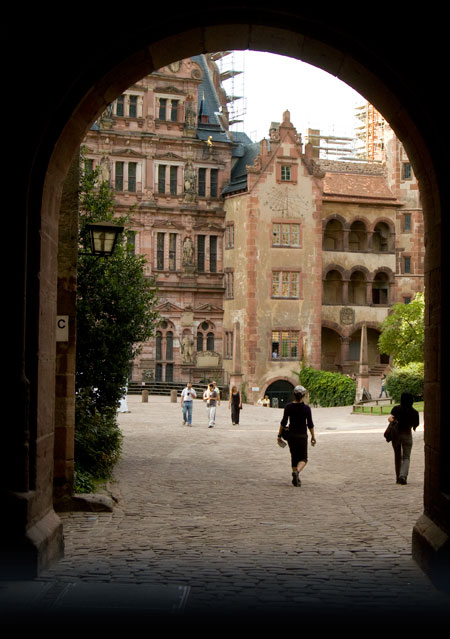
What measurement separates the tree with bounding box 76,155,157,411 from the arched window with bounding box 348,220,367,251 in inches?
1517

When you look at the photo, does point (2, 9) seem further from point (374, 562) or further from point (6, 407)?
point (374, 562)

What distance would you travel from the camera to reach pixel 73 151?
25.5ft

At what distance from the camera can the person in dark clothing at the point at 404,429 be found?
13.6 metres

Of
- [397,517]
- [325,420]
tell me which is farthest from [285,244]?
[397,517]

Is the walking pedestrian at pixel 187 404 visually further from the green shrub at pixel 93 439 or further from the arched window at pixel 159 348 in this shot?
the arched window at pixel 159 348

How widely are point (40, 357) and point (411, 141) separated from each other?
3750 mm

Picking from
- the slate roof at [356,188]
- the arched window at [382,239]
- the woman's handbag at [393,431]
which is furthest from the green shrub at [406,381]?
the woman's handbag at [393,431]

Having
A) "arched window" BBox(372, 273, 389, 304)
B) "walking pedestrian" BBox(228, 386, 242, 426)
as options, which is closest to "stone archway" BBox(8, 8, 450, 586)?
"walking pedestrian" BBox(228, 386, 242, 426)

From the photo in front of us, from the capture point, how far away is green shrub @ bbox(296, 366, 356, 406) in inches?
1740

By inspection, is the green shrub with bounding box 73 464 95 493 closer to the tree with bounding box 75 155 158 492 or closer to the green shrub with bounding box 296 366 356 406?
the tree with bounding box 75 155 158 492

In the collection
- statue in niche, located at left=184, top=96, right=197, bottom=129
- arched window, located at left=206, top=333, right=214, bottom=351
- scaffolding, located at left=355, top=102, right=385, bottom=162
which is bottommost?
arched window, located at left=206, top=333, right=214, bottom=351

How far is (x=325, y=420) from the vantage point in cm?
3325

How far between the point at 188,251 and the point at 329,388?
457 inches

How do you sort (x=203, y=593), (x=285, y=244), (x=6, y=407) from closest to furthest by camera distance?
(x=203, y=593)
(x=6, y=407)
(x=285, y=244)
